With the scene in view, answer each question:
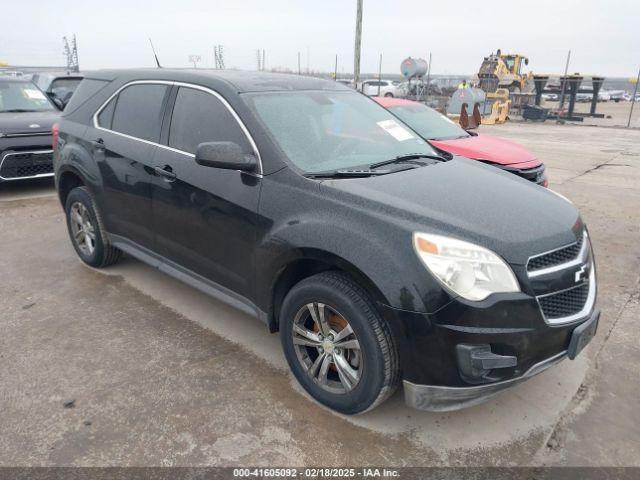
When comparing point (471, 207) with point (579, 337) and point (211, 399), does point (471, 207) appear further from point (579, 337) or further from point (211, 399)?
point (211, 399)

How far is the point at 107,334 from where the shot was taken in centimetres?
352

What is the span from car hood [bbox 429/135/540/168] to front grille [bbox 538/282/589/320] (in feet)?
11.7

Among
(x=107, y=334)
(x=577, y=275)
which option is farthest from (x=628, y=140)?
(x=107, y=334)

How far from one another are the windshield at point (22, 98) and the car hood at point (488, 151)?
246 inches

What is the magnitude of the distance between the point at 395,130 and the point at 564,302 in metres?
1.76

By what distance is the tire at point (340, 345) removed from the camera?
2.39m

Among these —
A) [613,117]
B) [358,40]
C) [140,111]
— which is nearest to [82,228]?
[140,111]

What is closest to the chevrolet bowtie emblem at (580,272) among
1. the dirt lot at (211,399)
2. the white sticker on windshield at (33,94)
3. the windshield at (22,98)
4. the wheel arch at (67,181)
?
the dirt lot at (211,399)

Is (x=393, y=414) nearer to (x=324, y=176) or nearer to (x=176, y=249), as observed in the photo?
(x=324, y=176)

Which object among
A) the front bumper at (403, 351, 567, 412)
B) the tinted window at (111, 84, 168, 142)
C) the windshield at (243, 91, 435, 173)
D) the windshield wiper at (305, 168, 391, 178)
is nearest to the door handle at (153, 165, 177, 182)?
the tinted window at (111, 84, 168, 142)

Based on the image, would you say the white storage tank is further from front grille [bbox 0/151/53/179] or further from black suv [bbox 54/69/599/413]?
black suv [bbox 54/69/599/413]

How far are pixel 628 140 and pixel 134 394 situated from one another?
1747 centimetres

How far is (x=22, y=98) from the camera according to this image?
7.92 metres

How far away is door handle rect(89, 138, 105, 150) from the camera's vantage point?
402 cm
